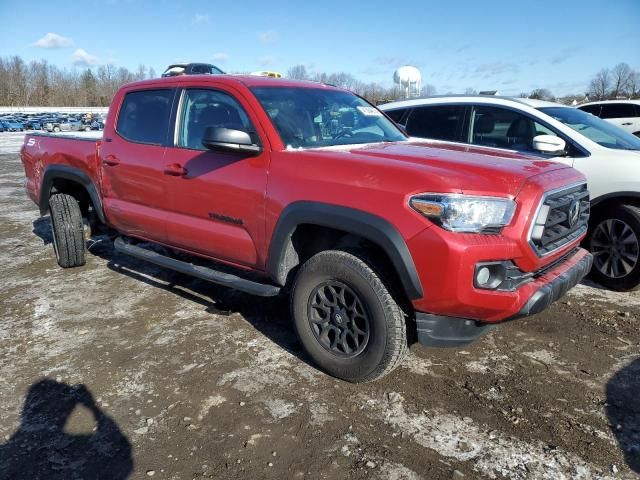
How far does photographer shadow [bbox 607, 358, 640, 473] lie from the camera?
2561mm

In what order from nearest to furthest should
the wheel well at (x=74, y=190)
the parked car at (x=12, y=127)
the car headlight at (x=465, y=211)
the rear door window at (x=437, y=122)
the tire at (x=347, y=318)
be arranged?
the car headlight at (x=465, y=211) < the tire at (x=347, y=318) < the wheel well at (x=74, y=190) < the rear door window at (x=437, y=122) < the parked car at (x=12, y=127)

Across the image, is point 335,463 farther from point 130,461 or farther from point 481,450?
point 130,461

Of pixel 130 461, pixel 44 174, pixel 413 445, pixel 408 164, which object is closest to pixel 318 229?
pixel 408 164

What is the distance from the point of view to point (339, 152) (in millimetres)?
3299

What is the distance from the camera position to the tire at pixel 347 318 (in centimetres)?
295

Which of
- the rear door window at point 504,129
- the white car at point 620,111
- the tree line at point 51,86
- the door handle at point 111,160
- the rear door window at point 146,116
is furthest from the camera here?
the tree line at point 51,86

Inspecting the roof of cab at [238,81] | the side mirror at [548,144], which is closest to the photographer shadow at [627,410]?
the side mirror at [548,144]

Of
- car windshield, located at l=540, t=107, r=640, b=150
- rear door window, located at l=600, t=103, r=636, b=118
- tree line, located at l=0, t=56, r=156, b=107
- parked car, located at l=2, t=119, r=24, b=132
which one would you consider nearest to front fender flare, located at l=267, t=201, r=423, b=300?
car windshield, located at l=540, t=107, r=640, b=150

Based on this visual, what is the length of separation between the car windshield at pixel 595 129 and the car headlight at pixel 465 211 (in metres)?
2.95

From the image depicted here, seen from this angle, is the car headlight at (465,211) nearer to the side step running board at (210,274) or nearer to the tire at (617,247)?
the side step running board at (210,274)

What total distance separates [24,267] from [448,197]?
17.0ft

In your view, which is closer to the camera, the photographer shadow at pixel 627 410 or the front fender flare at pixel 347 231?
the photographer shadow at pixel 627 410

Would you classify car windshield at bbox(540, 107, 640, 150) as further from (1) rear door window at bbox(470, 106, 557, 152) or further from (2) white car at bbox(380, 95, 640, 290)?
(1) rear door window at bbox(470, 106, 557, 152)

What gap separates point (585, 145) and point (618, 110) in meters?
11.1
